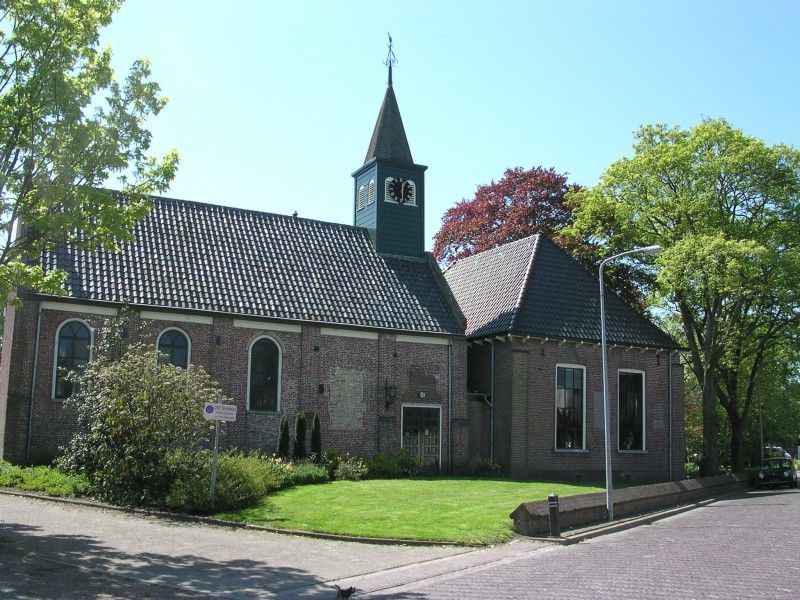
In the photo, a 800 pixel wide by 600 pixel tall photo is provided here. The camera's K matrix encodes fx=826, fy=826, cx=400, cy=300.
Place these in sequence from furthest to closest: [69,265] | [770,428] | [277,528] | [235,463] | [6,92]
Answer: [770,428]
[69,265]
[235,463]
[277,528]
[6,92]

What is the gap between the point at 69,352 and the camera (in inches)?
994

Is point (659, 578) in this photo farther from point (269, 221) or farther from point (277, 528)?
point (269, 221)

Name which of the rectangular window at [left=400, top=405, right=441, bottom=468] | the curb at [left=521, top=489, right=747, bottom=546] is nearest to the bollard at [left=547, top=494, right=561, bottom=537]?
the curb at [left=521, top=489, right=747, bottom=546]

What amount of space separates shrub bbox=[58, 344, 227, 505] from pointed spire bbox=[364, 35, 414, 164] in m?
17.0

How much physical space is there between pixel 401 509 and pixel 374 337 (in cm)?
1130

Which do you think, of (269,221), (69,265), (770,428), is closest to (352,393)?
(269,221)

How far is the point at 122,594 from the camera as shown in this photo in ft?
36.0

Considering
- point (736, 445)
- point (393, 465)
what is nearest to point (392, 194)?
point (393, 465)

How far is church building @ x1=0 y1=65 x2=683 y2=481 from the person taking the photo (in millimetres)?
25719

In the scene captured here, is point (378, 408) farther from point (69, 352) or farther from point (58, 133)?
point (58, 133)

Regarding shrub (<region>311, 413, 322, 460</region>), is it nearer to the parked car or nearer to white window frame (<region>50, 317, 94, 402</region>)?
white window frame (<region>50, 317, 94, 402</region>)

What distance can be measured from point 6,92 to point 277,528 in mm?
9677

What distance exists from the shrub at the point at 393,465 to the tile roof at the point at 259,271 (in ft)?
15.6

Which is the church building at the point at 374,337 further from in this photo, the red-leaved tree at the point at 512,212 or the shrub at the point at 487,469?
the red-leaved tree at the point at 512,212
